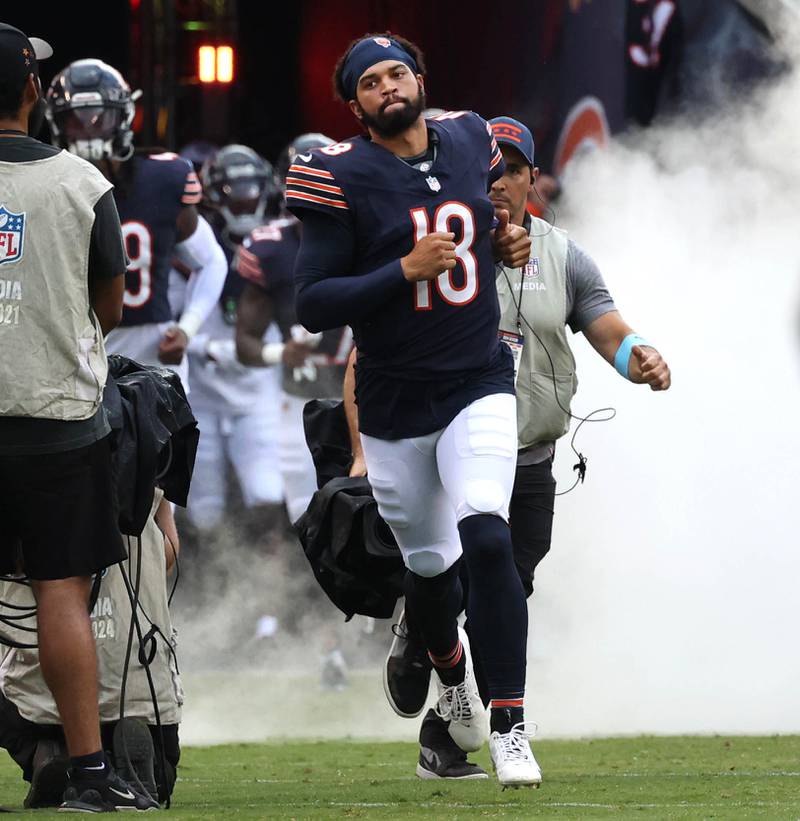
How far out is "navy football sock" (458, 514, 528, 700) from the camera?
428 cm

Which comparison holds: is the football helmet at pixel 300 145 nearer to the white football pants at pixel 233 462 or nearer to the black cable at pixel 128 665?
the white football pants at pixel 233 462

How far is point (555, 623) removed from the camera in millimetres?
7766

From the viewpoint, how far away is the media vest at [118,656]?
14.6 feet

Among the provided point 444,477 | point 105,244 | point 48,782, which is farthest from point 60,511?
point 444,477

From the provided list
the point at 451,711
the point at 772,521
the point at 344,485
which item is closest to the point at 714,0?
the point at 772,521

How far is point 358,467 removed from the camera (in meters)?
5.58

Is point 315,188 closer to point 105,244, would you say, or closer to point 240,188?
point 105,244

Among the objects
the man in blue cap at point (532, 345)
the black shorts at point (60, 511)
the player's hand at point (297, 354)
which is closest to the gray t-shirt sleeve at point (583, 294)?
the man in blue cap at point (532, 345)

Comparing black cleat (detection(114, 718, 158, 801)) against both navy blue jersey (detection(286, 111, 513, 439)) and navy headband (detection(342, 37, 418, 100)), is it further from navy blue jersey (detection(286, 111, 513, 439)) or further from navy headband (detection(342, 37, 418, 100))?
navy headband (detection(342, 37, 418, 100))

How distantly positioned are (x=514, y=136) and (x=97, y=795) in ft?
6.88

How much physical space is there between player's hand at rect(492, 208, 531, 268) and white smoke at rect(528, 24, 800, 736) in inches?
111

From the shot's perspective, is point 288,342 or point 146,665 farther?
point 288,342

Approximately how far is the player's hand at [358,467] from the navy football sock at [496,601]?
4.10 ft

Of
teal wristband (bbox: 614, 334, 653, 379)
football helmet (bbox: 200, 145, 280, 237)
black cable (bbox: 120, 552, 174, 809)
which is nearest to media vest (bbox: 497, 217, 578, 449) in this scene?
teal wristband (bbox: 614, 334, 653, 379)
